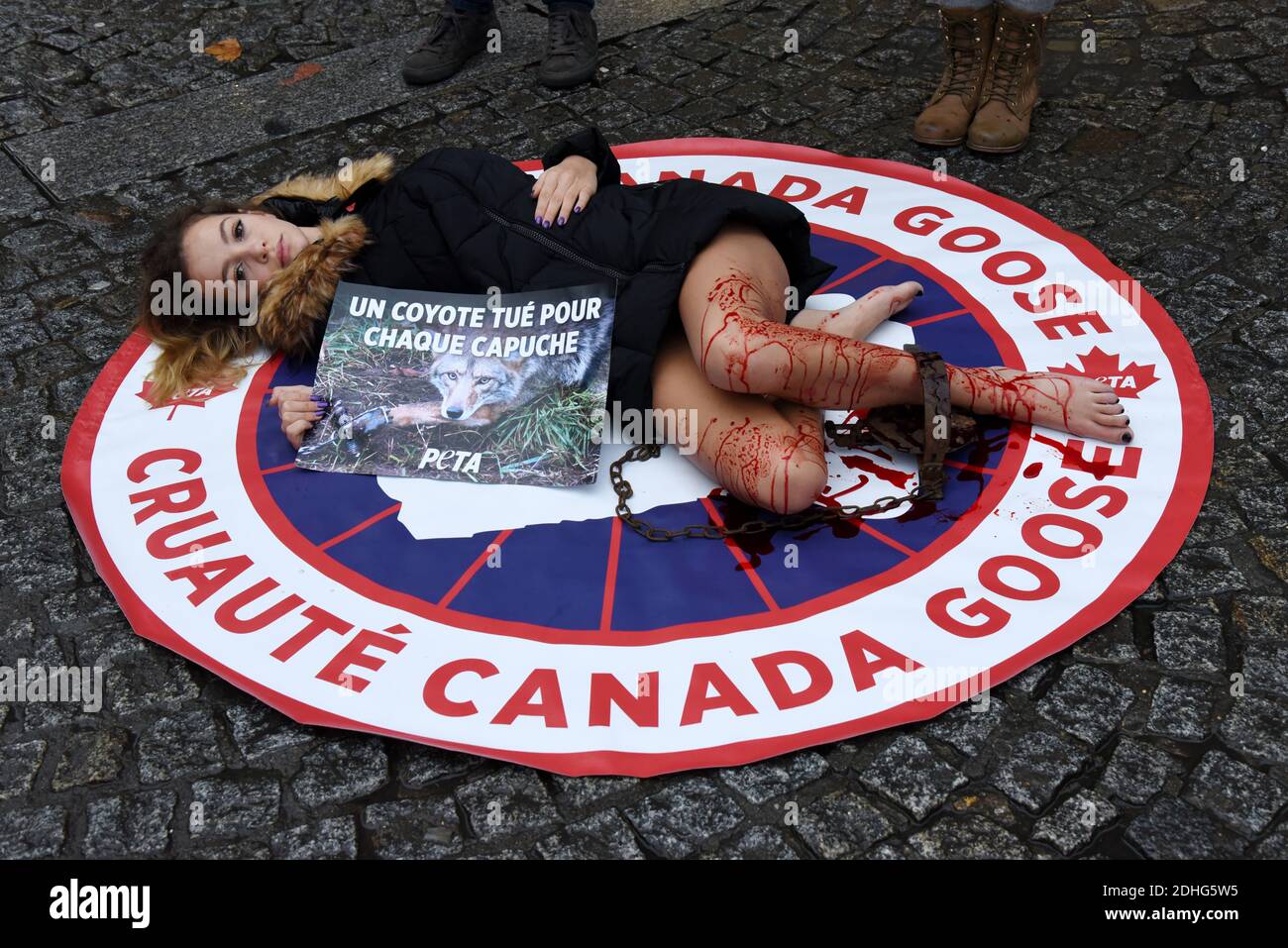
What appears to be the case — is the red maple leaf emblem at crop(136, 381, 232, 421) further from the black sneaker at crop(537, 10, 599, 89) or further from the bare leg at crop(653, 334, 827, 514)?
the black sneaker at crop(537, 10, 599, 89)

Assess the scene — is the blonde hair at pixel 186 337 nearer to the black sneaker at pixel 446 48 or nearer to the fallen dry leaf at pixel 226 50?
the black sneaker at pixel 446 48

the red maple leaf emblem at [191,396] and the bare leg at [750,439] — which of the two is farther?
the red maple leaf emblem at [191,396]

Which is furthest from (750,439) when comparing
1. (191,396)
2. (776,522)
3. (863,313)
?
(191,396)

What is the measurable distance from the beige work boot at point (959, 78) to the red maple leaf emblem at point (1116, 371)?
1300 mm

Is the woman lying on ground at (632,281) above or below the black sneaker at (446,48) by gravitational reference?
below

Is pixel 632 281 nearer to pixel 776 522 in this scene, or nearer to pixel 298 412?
A: pixel 776 522

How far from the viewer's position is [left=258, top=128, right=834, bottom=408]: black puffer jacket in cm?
326

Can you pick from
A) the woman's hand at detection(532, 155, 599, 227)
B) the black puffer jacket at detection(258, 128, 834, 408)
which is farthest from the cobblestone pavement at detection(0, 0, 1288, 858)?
the woman's hand at detection(532, 155, 599, 227)

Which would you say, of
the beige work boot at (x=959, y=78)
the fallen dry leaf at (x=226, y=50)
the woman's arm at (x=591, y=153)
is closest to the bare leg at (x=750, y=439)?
the woman's arm at (x=591, y=153)

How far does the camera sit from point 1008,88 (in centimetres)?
434

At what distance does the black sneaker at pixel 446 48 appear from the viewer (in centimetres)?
512
